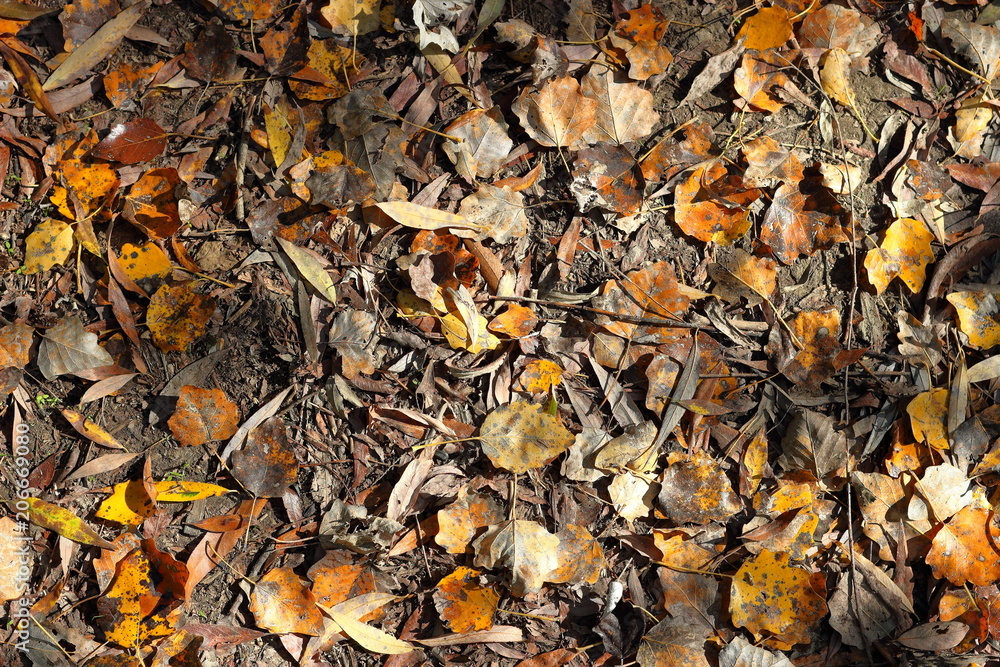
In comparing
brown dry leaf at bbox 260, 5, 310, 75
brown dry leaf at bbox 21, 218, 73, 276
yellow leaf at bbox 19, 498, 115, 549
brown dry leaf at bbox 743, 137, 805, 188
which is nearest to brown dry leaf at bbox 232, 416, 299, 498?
yellow leaf at bbox 19, 498, 115, 549

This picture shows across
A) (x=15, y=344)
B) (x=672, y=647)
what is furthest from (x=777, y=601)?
(x=15, y=344)

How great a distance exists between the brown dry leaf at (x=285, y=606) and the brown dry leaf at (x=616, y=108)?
148 centimetres

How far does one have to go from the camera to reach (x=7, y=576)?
1698mm

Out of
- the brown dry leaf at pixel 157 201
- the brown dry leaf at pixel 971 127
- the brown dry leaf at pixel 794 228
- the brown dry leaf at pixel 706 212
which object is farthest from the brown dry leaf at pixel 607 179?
the brown dry leaf at pixel 157 201

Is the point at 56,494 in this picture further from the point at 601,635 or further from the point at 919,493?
the point at 919,493

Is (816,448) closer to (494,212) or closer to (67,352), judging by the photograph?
(494,212)

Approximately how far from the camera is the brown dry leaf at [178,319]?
174 centimetres

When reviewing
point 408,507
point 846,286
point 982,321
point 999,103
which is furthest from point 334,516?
point 999,103

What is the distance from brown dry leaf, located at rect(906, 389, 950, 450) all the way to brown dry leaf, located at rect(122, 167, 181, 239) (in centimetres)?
214

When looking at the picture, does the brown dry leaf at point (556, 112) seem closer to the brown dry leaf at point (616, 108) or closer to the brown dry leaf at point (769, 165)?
the brown dry leaf at point (616, 108)

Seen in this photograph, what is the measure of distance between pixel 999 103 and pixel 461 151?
5.35ft

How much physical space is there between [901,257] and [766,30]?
78 cm

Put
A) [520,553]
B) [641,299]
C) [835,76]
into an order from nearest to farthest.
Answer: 1. [520,553]
2. [641,299]
3. [835,76]

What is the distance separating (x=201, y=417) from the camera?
67.9 inches
